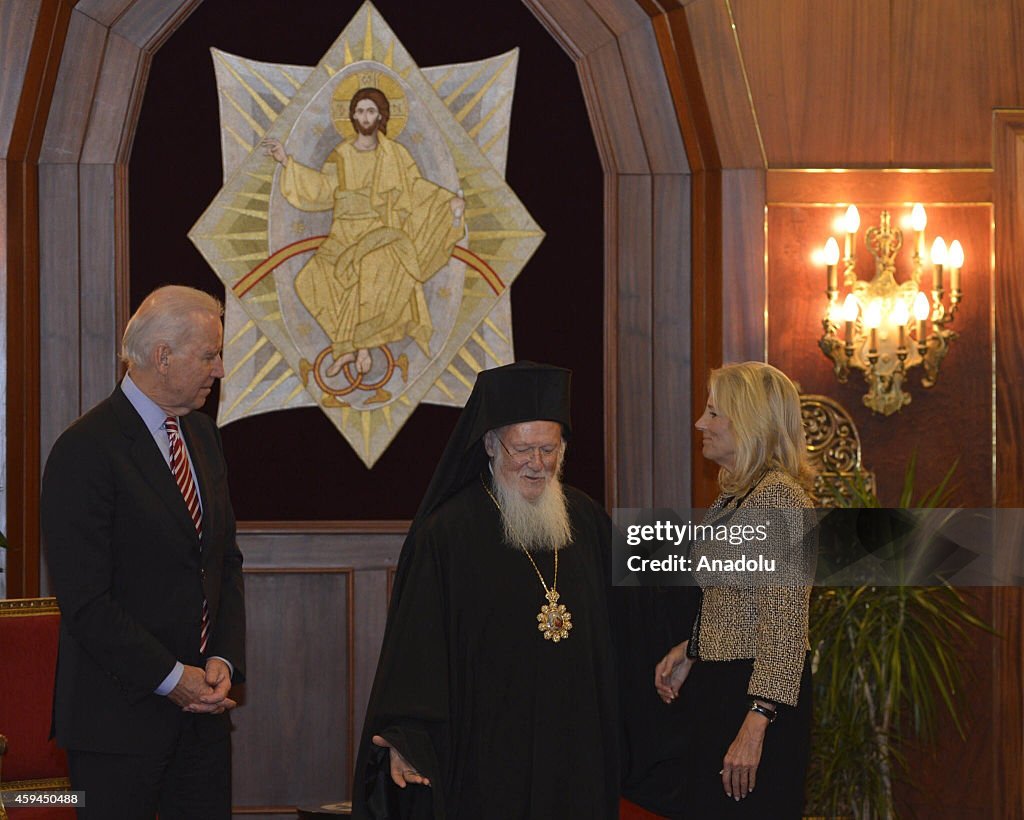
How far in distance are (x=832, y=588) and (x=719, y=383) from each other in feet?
5.49

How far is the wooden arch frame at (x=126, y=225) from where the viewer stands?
5574 millimetres

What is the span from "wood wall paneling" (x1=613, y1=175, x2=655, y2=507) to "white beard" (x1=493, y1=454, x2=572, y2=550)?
211 centimetres

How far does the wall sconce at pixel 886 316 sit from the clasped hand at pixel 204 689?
3.11m

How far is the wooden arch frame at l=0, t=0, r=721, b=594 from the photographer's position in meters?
5.57

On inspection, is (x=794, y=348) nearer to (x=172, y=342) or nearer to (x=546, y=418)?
(x=546, y=418)

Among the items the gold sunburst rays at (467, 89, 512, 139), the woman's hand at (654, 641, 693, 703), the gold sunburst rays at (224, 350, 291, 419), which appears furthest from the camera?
the gold sunburst rays at (467, 89, 512, 139)

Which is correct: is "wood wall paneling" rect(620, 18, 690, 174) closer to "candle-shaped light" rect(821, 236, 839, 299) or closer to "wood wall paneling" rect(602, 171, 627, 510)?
"wood wall paneling" rect(602, 171, 627, 510)

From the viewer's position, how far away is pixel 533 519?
12.4 ft

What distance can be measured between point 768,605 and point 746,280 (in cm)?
225

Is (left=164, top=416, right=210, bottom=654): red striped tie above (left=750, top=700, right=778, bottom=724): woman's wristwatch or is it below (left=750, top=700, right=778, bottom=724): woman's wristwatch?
above

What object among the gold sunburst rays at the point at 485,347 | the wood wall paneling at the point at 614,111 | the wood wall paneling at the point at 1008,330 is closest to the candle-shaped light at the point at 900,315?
the wood wall paneling at the point at 1008,330

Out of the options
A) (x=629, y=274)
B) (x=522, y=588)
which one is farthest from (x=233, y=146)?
(x=522, y=588)

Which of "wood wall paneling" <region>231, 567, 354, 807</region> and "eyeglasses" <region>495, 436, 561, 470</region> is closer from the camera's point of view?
"eyeglasses" <region>495, 436, 561, 470</region>

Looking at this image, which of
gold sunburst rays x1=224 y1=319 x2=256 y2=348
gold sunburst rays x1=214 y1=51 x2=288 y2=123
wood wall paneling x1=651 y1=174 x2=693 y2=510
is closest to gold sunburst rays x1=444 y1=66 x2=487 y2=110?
gold sunburst rays x1=214 y1=51 x2=288 y2=123
